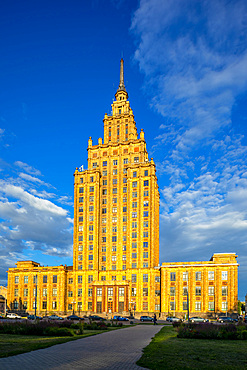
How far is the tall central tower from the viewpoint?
99562 mm

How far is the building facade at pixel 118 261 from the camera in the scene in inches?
3762

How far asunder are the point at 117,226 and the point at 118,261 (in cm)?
1135

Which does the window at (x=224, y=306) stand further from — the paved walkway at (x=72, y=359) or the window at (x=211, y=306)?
the paved walkway at (x=72, y=359)

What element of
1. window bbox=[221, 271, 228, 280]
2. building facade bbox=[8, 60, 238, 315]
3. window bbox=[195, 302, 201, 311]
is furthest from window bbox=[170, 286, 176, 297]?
window bbox=[221, 271, 228, 280]

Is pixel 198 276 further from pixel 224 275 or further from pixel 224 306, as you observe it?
pixel 224 306

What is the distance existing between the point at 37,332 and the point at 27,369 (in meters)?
19.0

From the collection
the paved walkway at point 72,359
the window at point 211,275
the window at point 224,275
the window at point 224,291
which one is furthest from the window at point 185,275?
the paved walkway at point 72,359

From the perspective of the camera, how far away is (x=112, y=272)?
343ft

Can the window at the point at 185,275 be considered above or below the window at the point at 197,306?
above

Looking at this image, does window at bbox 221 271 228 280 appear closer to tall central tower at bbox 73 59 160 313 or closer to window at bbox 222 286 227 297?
window at bbox 222 286 227 297

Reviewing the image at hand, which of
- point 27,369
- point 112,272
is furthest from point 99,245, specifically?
point 27,369

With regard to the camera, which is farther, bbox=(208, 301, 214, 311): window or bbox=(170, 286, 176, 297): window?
bbox=(170, 286, 176, 297): window

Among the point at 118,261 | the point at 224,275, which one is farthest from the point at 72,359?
the point at 118,261

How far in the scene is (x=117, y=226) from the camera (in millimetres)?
107812
